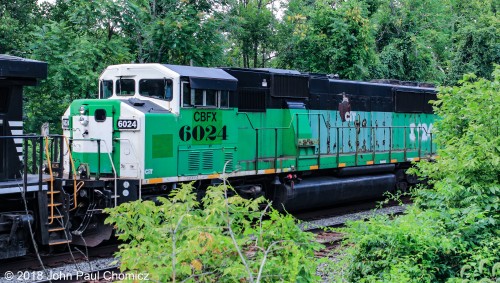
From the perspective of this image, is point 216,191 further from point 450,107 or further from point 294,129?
point 294,129

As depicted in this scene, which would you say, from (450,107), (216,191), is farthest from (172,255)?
(450,107)

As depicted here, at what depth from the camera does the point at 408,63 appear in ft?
96.0

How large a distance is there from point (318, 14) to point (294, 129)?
9702 mm

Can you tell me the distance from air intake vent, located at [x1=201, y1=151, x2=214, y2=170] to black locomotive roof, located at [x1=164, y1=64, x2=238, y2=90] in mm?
1284

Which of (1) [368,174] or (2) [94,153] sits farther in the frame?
(1) [368,174]

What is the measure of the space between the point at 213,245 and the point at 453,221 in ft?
12.6

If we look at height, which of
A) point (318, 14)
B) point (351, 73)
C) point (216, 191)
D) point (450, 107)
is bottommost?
point (216, 191)

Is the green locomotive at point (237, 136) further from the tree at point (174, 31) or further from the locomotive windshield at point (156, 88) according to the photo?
the tree at point (174, 31)

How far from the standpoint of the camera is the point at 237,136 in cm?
1220

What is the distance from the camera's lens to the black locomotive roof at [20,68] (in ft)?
26.4

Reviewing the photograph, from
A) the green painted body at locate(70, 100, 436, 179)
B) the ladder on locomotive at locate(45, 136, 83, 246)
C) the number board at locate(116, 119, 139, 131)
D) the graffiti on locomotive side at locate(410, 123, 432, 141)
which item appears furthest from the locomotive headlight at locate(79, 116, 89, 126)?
the graffiti on locomotive side at locate(410, 123, 432, 141)

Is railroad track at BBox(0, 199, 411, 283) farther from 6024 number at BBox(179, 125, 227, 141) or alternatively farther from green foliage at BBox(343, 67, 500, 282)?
6024 number at BBox(179, 125, 227, 141)

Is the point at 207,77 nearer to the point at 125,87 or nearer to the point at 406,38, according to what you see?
the point at 125,87

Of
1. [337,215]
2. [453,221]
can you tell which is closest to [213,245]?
[453,221]
